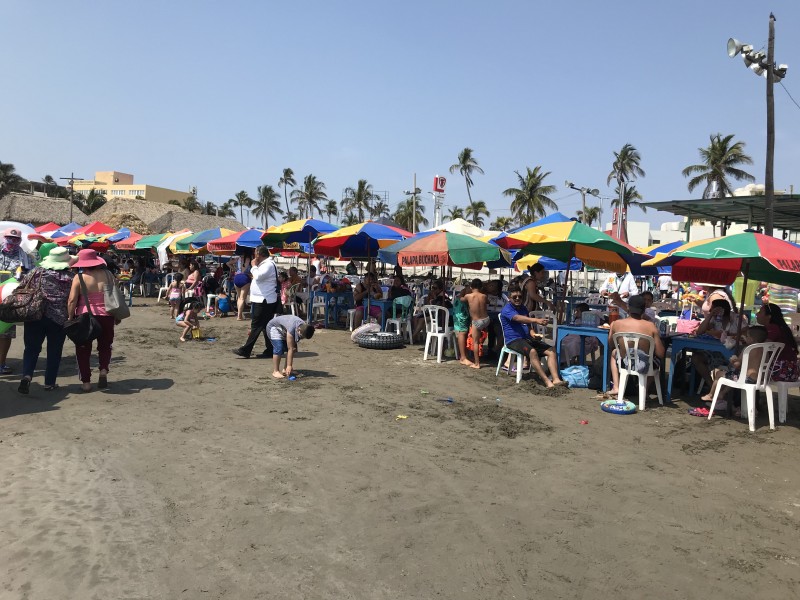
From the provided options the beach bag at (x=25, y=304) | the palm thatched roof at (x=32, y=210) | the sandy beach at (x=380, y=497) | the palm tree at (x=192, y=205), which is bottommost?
the sandy beach at (x=380, y=497)

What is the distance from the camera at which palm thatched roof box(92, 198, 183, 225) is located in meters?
42.9

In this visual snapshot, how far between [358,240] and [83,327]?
8213 millimetres

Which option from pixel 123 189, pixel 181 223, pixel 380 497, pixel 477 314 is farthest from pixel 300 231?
pixel 123 189

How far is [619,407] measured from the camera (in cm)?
648

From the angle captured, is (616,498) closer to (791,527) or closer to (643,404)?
(791,527)

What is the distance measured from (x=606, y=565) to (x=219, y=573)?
200 centimetres

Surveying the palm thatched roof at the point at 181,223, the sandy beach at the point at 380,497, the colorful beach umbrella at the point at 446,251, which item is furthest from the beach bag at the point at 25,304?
the palm thatched roof at the point at 181,223

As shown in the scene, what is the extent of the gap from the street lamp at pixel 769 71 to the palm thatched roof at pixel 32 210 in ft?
129

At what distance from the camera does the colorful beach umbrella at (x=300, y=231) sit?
1341 cm

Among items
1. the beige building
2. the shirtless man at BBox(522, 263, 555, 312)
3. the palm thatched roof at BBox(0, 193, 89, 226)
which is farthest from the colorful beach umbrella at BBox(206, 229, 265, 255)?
the beige building

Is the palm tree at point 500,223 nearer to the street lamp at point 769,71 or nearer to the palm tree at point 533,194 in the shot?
the palm tree at point 533,194

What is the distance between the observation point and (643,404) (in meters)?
6.62

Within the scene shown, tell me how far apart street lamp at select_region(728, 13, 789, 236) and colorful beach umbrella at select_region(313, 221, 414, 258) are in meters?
8.35

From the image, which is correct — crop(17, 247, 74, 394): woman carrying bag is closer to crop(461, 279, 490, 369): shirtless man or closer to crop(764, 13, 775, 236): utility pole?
crop(461, 279, 490, 369): shirtless man
